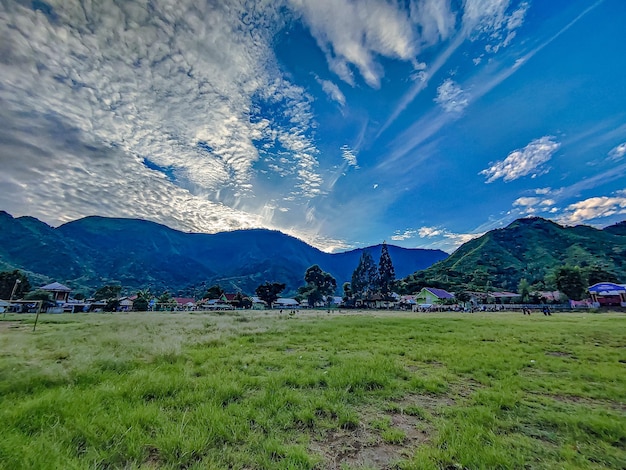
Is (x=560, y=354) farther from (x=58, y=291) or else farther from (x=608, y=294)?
(x=58, y=291)

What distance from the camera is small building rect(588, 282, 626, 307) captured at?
5206 centimetres

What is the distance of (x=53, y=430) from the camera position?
12.3ft

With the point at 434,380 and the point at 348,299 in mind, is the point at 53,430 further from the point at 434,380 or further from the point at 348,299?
the point at 348,299

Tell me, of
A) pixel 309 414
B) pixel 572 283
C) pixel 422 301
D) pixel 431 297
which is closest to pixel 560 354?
pixel 309 414

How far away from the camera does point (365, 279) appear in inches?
3750

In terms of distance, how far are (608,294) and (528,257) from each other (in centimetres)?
7297

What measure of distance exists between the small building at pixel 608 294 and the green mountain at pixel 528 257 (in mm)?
30219

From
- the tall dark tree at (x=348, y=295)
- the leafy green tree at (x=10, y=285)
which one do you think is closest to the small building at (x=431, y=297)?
the tall dark tree at (x=348, y=295)

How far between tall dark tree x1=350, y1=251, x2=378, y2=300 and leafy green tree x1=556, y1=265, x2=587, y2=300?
47356mm

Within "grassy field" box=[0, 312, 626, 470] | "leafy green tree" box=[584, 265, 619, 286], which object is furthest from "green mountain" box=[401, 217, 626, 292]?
"grassy field" box=[0, 312, 626, 470]

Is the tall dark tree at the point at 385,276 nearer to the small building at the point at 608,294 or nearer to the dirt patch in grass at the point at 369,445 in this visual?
the small building at the point at 608,294

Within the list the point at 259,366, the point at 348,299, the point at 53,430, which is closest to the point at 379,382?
the point at 259,366

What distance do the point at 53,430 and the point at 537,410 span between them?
7.77 meters

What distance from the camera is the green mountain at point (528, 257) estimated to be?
9856cm
